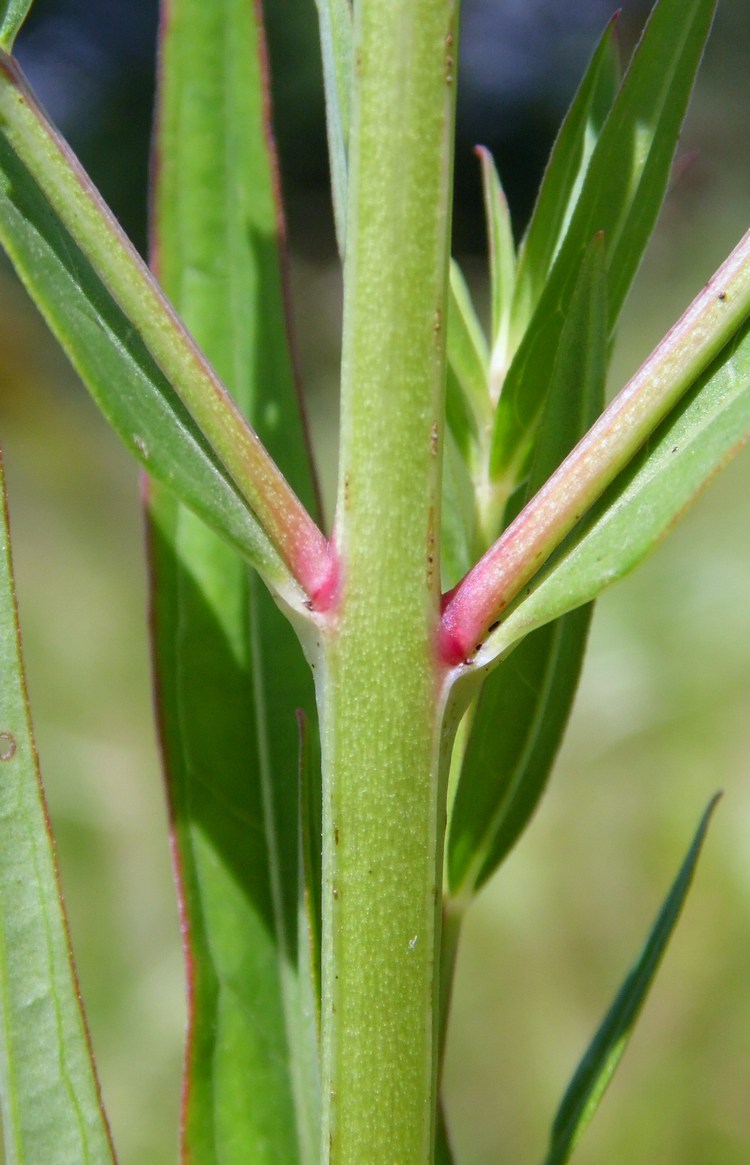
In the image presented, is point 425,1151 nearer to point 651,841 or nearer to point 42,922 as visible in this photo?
point 42,922

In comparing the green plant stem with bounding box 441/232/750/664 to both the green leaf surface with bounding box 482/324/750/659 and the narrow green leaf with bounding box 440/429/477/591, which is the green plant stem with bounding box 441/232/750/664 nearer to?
the green leaf surface with bounding box 482/324/750/659

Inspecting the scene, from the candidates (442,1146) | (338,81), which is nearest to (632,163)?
(338,81)

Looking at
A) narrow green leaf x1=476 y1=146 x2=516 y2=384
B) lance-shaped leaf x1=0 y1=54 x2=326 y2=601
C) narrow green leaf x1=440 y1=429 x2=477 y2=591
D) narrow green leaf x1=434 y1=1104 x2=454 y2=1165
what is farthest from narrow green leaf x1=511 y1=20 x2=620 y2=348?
narrow green leaf x1=434 y1=1104 x2=454 y2=1165

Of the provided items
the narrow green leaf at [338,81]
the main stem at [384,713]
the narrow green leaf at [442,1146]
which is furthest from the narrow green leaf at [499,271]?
the narrow green leaf at [442,1146]

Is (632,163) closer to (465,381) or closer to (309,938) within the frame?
(465,381)

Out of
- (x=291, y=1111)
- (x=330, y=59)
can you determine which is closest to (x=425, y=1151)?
(x=291, y=1111)

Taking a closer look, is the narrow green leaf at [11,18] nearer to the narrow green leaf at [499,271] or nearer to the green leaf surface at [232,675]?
the green leaf surface at [232,675]
